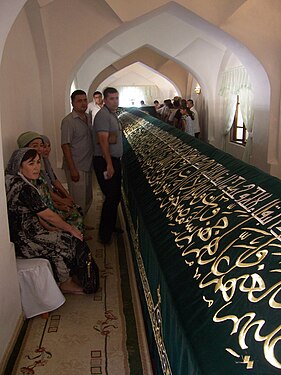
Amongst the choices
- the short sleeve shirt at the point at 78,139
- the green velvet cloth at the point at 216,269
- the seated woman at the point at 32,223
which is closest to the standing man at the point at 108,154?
the short sleeve shirt at the point at 78,139

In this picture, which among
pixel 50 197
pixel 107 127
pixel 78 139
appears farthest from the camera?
pixel 78 139

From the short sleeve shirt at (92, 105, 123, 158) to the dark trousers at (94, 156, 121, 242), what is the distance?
0.08m

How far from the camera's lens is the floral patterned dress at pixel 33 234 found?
114 inches

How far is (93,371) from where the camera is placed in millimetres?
2344

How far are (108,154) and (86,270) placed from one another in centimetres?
130

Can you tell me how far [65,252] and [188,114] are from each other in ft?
25.0

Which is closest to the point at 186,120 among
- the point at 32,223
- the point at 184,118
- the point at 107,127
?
the point at 184,118

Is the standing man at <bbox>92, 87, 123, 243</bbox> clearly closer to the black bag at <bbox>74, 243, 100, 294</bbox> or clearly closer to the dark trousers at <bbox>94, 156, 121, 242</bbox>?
the dark trousers at <bbox>94, 156, 121, 242</bbox>

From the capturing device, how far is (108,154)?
405 centimetres

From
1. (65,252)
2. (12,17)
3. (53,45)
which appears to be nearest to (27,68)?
(53,45)

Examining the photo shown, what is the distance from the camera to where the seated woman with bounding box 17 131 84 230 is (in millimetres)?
3447

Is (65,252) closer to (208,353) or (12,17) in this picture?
(12,17)

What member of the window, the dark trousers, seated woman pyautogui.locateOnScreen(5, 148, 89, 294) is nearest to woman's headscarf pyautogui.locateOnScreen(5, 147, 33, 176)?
seated woman pyautogui.locateOnScreen(5, 148, 89, 294)

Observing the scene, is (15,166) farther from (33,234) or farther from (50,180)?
(50,180)
